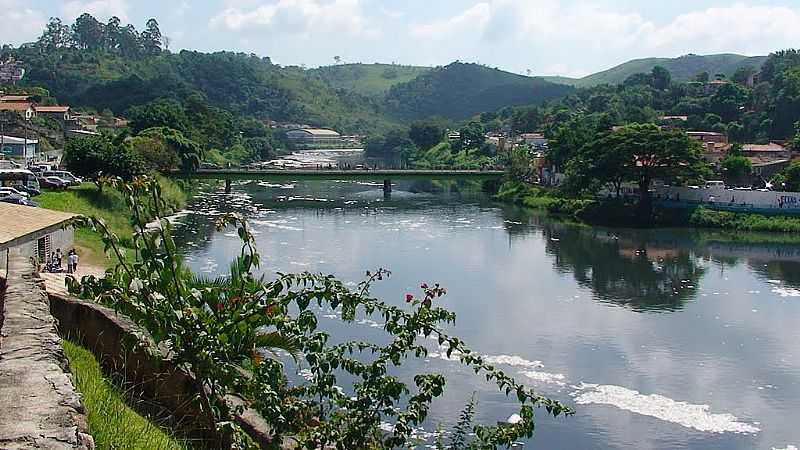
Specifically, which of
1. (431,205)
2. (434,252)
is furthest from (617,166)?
(434,252)

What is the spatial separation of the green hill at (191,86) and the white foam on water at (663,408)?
7012 centimetres

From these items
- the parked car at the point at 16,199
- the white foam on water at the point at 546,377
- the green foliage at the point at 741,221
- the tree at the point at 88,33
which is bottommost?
the white foam on water at the point at 546,377

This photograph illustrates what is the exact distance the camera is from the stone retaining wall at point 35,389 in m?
3.01

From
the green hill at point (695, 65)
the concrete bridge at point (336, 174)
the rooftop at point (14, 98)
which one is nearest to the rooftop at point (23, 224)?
the concrete bridge at point (336, 174)

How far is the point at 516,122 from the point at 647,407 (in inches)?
2836

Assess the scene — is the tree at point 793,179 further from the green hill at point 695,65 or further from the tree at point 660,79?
the green hill at point 695,65

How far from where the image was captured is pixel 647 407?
14570mm

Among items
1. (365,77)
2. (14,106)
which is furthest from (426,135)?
(365,77)

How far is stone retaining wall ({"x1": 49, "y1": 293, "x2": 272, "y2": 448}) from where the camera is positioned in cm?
481

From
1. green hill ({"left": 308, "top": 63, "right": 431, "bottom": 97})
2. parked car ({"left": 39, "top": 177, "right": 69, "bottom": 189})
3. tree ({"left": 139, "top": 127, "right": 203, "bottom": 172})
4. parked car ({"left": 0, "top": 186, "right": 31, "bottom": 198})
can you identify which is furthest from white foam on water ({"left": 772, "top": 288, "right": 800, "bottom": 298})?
green hill ({"left": 308, "top": 63, "right": 431, "bottom": 97})

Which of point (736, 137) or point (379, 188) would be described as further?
point (736, 137)

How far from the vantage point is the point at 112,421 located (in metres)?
4.20

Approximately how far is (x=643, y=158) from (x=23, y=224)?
27886 millimetres

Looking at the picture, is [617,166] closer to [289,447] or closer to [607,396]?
[607,396]
